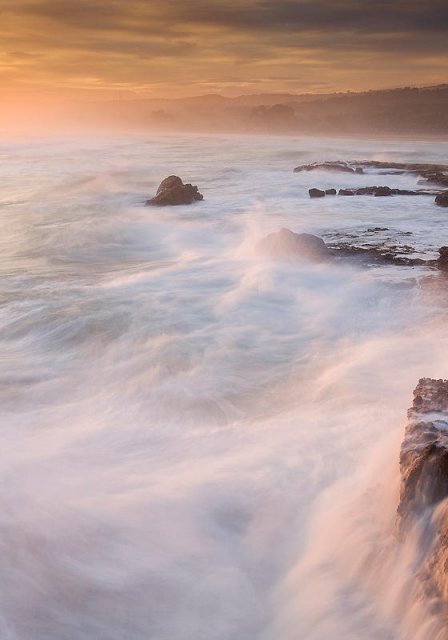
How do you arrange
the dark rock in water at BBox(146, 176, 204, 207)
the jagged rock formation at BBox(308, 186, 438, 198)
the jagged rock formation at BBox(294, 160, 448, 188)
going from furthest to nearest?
the jagged rock formation at BBox(294, 160, 448, 188) < the jagged rock formation at BBox(308, 186, 438, 198) < the dark rock in water at BBox(146, 176, 204, 207)

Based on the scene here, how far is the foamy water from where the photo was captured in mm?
4012

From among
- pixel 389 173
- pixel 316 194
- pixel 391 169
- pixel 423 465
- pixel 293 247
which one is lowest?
pixel 423 465

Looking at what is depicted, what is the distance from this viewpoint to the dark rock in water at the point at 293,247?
503 inches

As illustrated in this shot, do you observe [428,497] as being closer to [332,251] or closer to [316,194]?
[332,251]

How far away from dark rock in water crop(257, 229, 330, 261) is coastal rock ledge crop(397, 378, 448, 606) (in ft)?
28.0

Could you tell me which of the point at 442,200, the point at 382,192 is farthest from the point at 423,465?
the point at 382,192

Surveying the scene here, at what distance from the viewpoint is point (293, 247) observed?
12961mm

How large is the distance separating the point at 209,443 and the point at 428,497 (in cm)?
263

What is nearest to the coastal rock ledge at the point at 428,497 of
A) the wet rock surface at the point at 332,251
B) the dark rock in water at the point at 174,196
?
the wet rock surface at the point at 332,251

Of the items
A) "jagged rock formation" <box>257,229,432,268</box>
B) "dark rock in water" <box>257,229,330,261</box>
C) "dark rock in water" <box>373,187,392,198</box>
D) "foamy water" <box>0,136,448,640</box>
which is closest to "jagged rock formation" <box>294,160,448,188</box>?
"dark rock in water" <box>373,187,392,198</box>

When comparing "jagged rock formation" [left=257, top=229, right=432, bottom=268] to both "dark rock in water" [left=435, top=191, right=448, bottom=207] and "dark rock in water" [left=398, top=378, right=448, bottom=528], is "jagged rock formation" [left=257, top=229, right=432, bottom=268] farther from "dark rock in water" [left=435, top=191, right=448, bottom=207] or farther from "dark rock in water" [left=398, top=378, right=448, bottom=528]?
"dark rock in water" [left=398, top=378, right=448, bottom=528]

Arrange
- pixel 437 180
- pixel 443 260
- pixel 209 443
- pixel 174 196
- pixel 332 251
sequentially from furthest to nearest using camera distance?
pixel 437 180 → pixel 174 196 → pixel 332 251 → pixel 443 260 → pixel 209 443

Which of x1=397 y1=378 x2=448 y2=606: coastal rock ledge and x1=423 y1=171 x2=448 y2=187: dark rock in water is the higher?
x1=423 y1=171 x2=448 y2=187: dark rock in water

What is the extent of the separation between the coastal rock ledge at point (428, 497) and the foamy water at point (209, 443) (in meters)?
0.14
